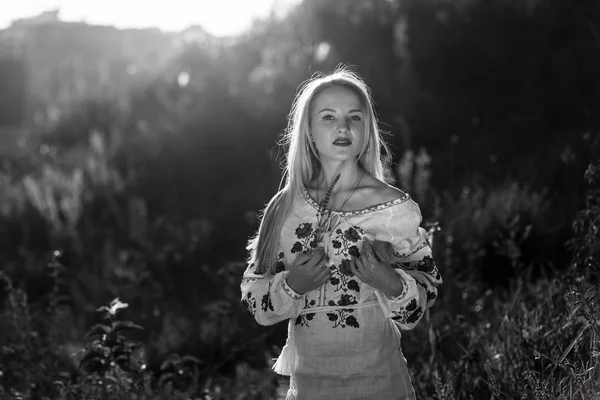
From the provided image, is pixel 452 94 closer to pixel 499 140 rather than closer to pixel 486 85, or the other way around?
pixel 486 85

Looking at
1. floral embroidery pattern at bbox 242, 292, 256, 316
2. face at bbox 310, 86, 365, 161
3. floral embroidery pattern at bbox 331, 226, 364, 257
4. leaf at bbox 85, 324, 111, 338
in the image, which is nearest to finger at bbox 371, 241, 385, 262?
floral embroidery pattern at bbox 331, 226, 364, 257

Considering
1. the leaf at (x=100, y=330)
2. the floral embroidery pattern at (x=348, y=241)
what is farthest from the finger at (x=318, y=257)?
the leaf at (x=100, y=330)

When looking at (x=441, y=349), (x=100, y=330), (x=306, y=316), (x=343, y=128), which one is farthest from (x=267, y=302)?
(x=441, y=349)

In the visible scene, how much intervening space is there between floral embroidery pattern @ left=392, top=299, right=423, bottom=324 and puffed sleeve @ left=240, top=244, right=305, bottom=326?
32cm

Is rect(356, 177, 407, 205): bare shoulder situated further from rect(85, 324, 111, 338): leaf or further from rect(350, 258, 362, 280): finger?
rect(85, 324, 111, 338): leaf

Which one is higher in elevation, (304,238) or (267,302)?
(304,238)

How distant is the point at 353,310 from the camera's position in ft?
7.75

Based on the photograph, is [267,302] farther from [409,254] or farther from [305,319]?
[409,254]

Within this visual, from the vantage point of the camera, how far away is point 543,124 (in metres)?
7.15

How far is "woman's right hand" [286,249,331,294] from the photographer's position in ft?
7.43

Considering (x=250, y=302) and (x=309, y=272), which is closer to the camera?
(x=309, y=272)

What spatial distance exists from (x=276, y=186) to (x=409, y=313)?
4968mm

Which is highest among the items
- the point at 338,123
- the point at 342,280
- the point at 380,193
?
the point at 338,123

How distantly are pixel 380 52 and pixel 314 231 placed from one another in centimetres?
690
